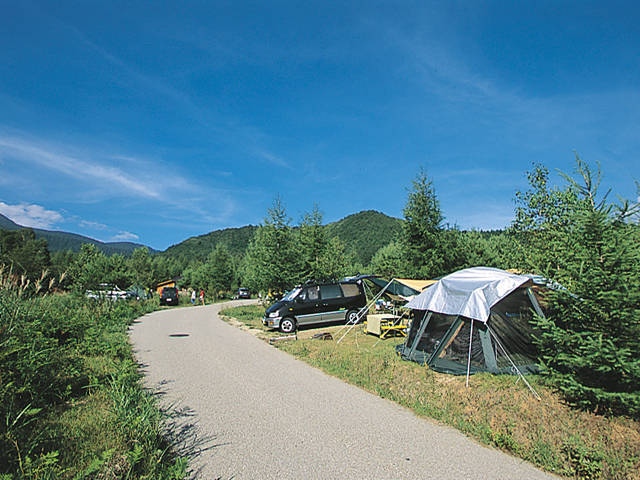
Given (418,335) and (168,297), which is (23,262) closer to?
(418,335)

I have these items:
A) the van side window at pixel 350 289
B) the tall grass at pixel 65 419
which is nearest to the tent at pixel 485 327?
the tall grass at pixel 65 419

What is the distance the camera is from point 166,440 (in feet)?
16.3

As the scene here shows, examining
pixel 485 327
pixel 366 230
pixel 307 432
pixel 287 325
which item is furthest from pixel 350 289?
pixel 366 230

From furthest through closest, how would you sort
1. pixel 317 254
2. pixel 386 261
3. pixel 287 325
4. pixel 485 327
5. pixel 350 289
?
pixel 386 261
pixel 317 254
pixel 350 289
pixel 287 325
pixel 485 327

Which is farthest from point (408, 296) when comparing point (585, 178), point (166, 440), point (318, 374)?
point (166, 440)

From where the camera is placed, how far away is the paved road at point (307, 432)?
4.27 metres

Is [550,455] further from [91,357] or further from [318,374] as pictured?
[91,357]

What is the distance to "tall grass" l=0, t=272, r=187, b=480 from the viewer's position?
384 centimetres

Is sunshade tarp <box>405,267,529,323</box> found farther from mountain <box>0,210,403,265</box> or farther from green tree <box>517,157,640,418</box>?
mountain <box>0,210,403,265</box>

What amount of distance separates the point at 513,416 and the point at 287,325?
→ 10.7 m

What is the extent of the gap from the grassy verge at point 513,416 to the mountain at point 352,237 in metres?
32.8

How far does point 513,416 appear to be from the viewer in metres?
5.69

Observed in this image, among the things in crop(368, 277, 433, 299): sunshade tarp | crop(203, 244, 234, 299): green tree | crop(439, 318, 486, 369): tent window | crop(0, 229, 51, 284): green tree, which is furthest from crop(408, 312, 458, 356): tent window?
crop(203, 244, 234, 299): green tree

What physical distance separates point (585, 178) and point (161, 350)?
1155 cm
